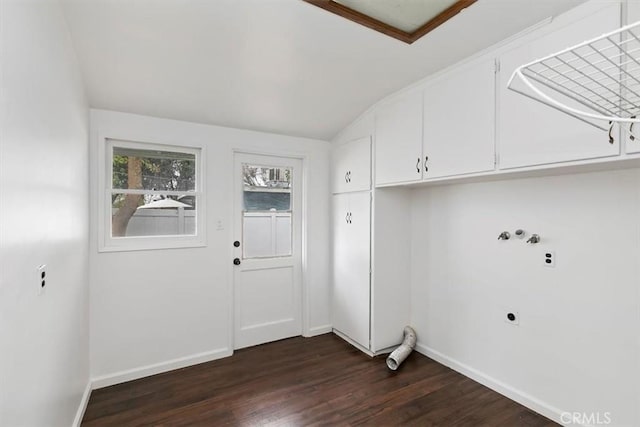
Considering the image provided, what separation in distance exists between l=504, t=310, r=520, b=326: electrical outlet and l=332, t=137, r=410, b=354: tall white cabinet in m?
0.97

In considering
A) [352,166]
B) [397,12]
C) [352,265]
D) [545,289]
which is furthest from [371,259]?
[397,12]

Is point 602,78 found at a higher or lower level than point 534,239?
higher

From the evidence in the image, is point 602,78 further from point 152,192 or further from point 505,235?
point 152,192

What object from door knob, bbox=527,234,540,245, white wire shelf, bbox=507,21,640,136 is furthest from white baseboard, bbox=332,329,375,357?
white wire shelf, bbox=507,21,640,136

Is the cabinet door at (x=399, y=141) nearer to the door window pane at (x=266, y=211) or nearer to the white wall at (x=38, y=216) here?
the door window pane at (x=266, y=211)

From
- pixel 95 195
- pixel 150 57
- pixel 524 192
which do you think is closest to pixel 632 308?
pixel 524 192

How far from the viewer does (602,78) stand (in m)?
1.36

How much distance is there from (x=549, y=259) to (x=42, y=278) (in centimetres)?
283

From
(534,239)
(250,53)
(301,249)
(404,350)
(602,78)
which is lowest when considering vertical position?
(404,350)

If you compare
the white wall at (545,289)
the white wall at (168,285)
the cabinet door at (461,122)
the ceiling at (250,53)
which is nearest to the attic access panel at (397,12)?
the ceiling at (250,53)

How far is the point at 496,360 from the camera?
2.39m

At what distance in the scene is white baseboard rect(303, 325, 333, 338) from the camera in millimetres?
3440

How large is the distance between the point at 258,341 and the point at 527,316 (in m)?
2.44

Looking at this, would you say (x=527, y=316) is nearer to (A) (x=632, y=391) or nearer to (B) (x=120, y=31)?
(A) (x=632, y=391)
